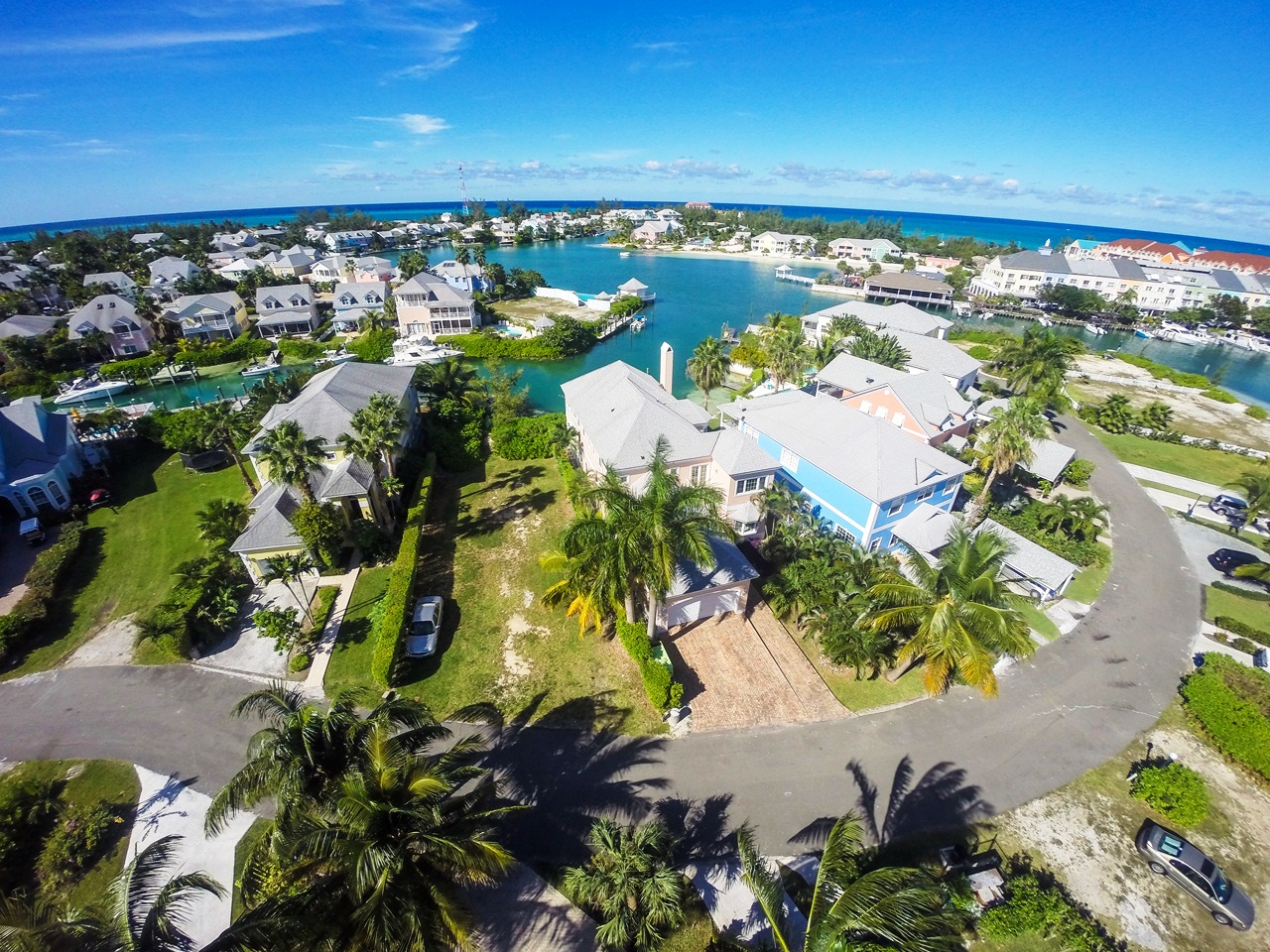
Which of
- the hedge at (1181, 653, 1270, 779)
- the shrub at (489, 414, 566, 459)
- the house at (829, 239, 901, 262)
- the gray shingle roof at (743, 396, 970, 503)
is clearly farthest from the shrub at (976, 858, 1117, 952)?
the house at (829, 239, 901, 262)

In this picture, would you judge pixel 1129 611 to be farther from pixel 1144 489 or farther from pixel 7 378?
pixel 7 378

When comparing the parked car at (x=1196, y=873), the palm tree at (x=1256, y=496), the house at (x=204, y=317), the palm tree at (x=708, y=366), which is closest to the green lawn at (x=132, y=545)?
the palm tree at (x=708, y=366)

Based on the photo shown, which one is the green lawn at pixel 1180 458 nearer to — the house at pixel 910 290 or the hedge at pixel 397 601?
the hedge at pixel 397 601

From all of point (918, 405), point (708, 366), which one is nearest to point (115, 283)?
point (708, 366)

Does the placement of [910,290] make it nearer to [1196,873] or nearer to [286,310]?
[1196,873]

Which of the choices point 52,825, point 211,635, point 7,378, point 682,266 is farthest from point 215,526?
point 682,266

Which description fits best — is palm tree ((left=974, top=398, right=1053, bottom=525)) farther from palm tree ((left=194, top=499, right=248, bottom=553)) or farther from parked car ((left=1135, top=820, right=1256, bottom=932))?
palm tree ((left=194, top=499, right=248, bottom=553))
